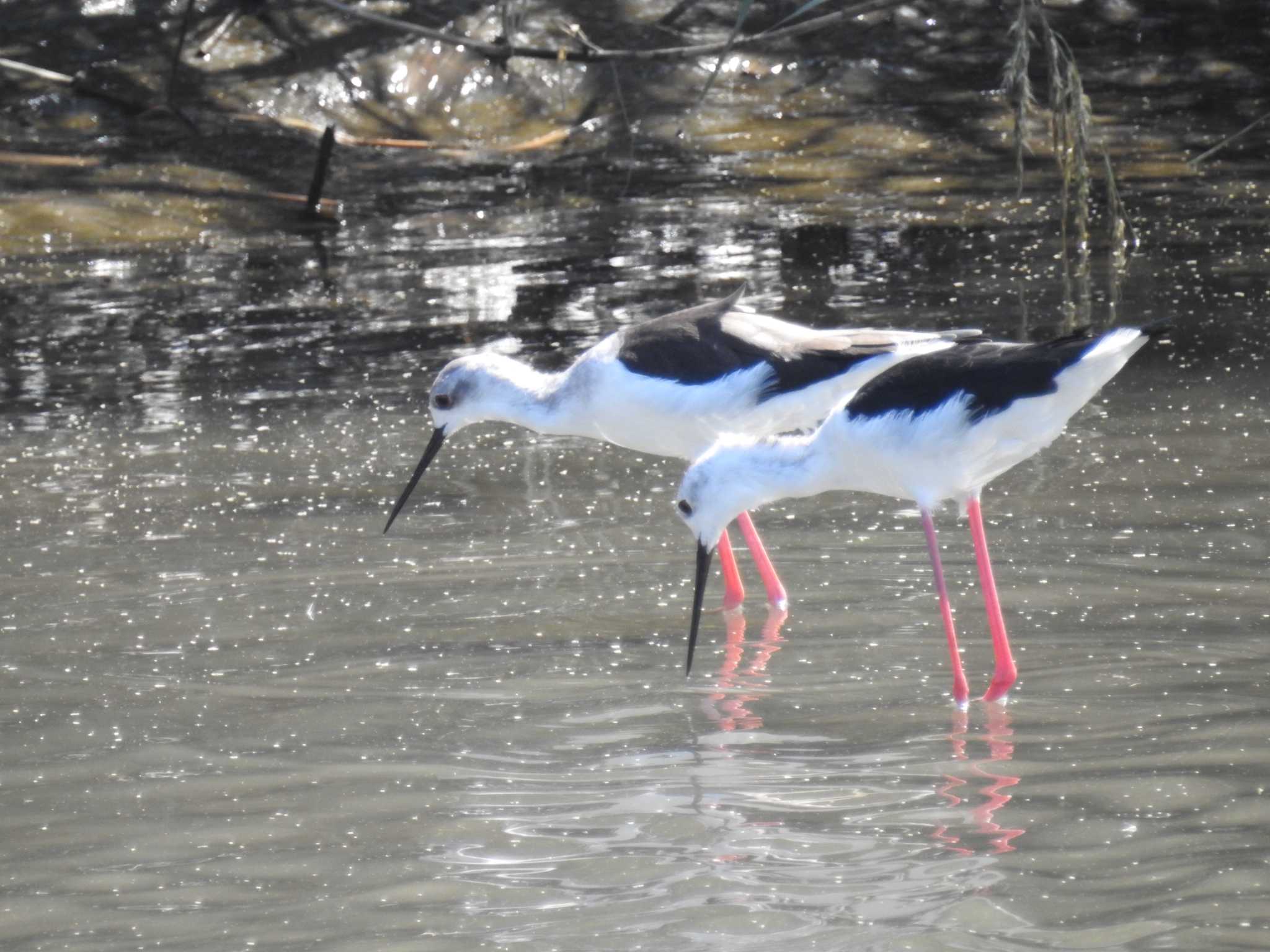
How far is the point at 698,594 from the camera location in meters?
4.72

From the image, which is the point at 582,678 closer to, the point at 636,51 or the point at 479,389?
the point at 479,389

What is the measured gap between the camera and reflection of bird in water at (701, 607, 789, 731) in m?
4.24

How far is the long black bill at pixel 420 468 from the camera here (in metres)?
5.73

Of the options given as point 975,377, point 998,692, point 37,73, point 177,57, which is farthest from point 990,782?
point 37,73

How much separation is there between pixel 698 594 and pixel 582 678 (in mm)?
431

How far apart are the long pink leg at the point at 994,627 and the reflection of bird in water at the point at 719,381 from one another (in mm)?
580

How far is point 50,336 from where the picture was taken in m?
9.12

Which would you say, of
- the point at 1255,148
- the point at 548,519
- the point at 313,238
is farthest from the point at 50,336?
the point at 1255,148

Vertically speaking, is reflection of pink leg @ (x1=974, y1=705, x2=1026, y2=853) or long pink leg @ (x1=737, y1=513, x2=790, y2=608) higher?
A: long pink leg @ (x1=737, y1=513, x2=790, y2=608)

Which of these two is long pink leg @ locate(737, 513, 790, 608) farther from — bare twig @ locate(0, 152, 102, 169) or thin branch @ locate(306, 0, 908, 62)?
bare twig @ locate(0, 152, 102, 169)

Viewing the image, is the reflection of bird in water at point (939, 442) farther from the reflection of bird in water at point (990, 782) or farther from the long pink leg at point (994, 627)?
the reflection of bird in water at point (990, 782)

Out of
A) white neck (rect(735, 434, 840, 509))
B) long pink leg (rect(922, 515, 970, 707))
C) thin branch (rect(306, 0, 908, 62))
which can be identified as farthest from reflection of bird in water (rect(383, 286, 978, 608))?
thin branch (rect(306, 0, 908, 62))

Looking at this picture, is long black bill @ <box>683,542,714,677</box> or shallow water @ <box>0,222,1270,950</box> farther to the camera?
long black bill @ <box>683,542,714,677</box>

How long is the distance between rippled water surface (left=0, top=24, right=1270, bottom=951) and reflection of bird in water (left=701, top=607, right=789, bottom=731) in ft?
0.05
